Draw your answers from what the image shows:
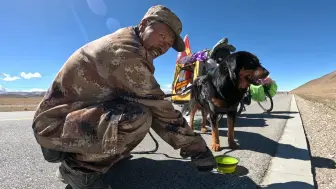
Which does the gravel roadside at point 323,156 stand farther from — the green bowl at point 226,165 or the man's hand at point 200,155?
the man's hand at point 200,155

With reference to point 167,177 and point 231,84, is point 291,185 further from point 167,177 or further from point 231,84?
point 231,84

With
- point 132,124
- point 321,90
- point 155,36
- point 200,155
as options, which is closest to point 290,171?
point 200,155

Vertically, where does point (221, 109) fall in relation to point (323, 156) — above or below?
above

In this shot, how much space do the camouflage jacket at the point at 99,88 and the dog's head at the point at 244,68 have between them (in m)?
1.95

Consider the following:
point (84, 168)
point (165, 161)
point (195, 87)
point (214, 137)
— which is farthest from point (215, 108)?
point (84, 168)

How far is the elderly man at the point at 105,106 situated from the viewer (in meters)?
1.81

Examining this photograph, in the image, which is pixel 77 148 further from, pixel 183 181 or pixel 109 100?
pixel 183 181

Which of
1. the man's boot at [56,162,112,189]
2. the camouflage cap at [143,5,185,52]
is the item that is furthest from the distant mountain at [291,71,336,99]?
the man's boot at [56,162,112,189]

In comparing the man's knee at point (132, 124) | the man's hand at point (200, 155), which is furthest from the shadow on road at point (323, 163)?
the man's knee at point (132, 124)

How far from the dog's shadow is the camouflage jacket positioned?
55 centimetres

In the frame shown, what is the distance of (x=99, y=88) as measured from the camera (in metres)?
1.96

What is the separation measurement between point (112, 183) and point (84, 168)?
1.59 feet

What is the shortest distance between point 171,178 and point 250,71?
2.09 m

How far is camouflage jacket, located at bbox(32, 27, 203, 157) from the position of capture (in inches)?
73.0
